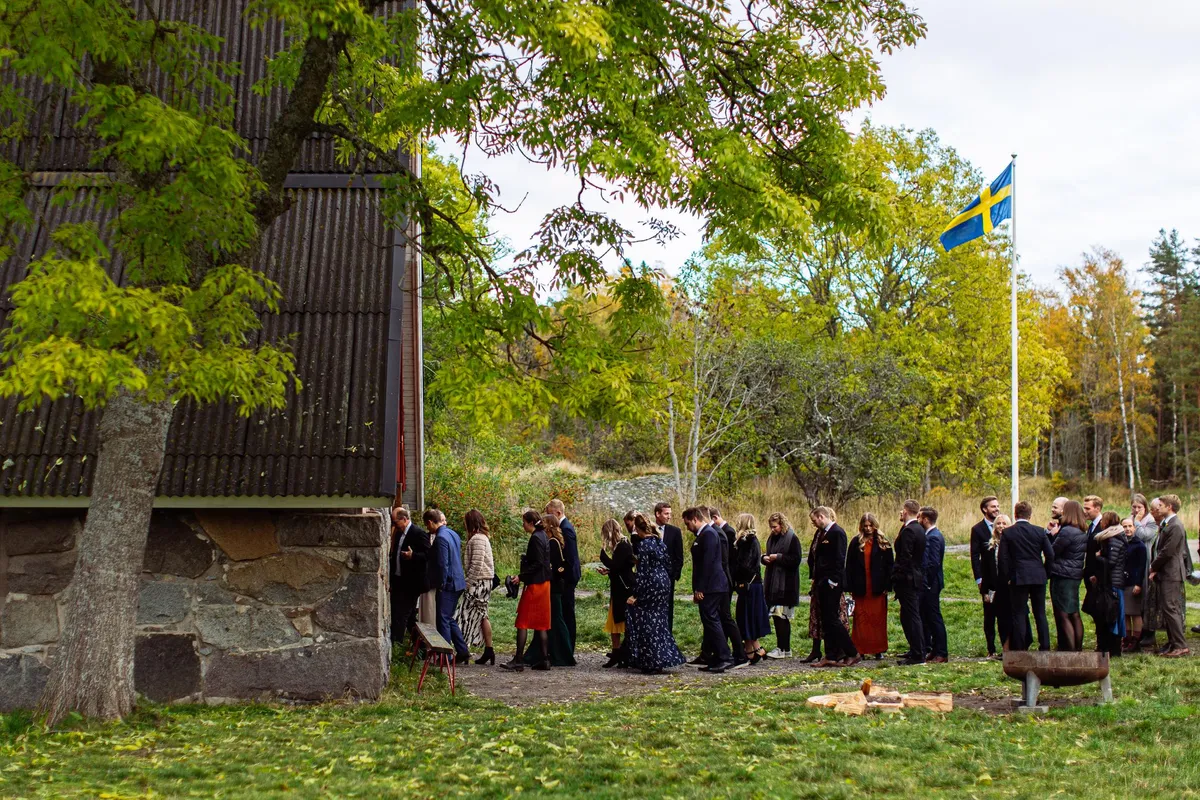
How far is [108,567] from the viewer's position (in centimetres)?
787

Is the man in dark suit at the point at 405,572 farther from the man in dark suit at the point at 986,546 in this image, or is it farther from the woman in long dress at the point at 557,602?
the man in dark suit at the point at 986,546

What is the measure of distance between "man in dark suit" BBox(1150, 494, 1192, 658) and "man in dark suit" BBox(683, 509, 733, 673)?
4.45m

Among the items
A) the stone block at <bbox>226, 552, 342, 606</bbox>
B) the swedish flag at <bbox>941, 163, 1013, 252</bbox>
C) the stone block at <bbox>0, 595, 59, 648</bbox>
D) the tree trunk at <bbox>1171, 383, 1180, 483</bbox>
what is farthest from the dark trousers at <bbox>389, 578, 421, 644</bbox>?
the tree trunk at <bbox>1171, 383, 1180, 483</bbox>

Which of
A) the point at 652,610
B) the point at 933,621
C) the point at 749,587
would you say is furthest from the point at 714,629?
the point at 933,621

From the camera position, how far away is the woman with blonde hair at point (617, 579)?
41.7 ft

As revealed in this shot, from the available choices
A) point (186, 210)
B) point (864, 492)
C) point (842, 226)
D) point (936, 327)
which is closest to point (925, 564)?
point (842, 226)

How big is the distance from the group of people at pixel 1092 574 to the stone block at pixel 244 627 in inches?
272

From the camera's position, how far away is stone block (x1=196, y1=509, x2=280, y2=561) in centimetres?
923

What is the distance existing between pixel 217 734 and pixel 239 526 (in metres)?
1.84

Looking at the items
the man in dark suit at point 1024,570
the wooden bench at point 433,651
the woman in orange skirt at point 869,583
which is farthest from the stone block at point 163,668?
the man in dark suit at point 1024,570

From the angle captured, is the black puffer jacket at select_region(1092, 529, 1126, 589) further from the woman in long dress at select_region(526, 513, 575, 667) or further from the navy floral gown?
the woman in long dress at select_region(526, 513, 575, 667)

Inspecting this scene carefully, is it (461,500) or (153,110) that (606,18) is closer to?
(153,110)

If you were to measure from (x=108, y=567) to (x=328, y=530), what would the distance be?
186 cm

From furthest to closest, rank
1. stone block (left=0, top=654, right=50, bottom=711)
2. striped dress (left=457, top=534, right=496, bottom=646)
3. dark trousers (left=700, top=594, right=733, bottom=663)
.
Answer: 1. striped dress (left=457, top=534, right=496, bottom=646)
2. dark trousers (left=700, top=594, right=733, bottom=663)
3. stone block (left=0, top=654, right=50, bottom=711)
